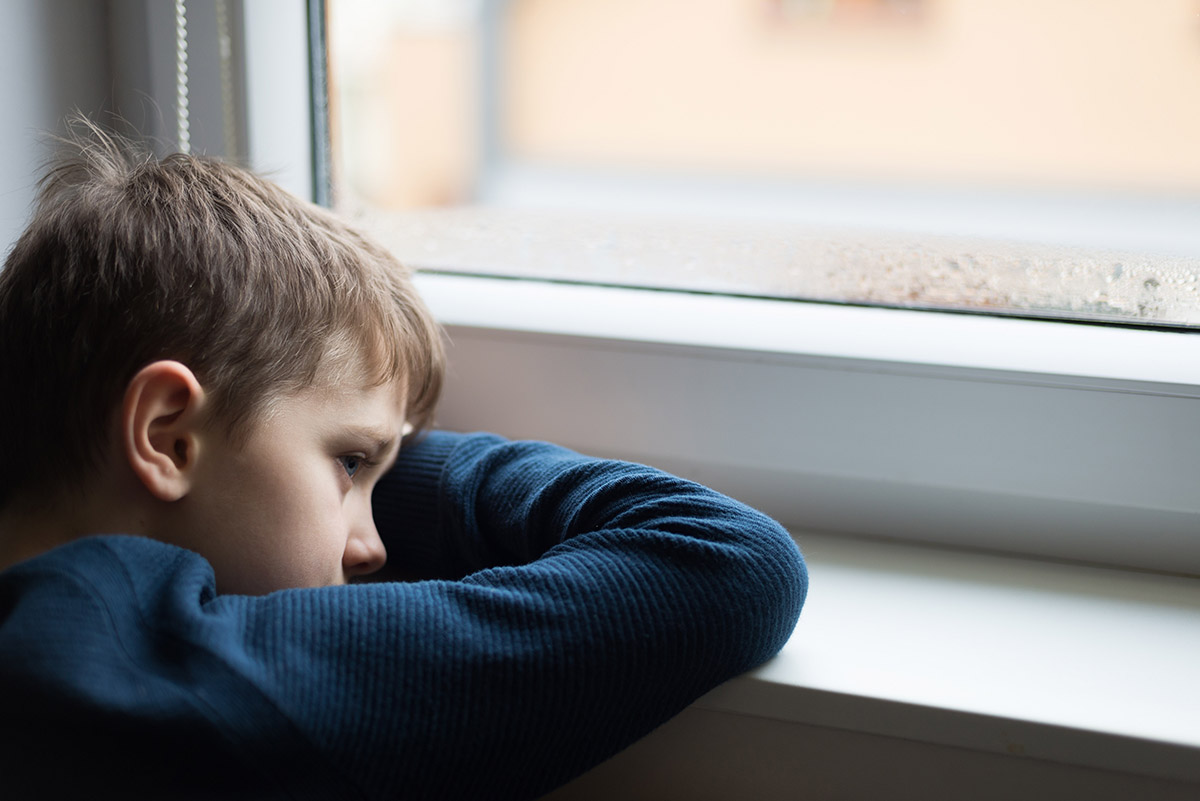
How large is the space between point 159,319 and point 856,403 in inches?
17.8

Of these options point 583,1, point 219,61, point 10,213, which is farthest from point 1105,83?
point 10,213

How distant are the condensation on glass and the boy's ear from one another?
346 mm

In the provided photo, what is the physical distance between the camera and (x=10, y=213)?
71cm

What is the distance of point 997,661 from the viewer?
1.82 feet

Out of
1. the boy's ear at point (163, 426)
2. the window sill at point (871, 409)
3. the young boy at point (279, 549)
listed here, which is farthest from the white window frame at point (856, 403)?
the boy's ear at point (163, 426)

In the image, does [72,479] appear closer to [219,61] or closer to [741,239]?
[219,61]

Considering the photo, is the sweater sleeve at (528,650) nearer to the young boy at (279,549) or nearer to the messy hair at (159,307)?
the young boy at (279,549)

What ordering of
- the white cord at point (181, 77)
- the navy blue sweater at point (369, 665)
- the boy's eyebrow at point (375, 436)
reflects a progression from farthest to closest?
the white cord at point (181, 77), the boy's eyebrow at point (375, 436), the navy blue sweater at point (369, 665)

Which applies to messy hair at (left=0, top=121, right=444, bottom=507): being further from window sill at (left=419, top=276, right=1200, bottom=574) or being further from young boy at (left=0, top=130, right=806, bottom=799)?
window sill at (left=419, top=276, right=1200, bottom=574)

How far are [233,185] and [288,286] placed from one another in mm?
83

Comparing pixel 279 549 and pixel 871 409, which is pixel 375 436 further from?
pixel 871 409

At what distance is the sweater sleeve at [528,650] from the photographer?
18.2 inches

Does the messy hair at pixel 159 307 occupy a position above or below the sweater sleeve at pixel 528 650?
above

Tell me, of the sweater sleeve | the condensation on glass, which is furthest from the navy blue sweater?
the condensation on glass
